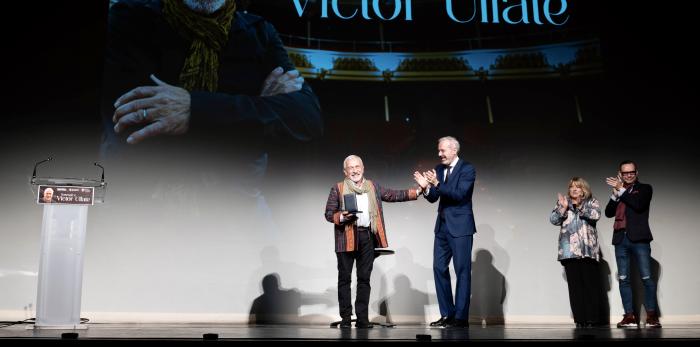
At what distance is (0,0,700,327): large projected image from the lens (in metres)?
5.73

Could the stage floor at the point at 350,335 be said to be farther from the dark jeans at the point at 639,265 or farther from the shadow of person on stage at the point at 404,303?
the shadow of person on stage at the point at 404,303

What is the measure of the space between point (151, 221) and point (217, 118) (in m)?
1.06

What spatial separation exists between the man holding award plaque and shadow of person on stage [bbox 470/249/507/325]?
4.89ft

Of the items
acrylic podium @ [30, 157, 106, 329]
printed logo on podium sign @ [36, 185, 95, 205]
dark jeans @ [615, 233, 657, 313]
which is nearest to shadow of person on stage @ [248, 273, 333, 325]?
acrylic podium @ [30, 157, 106, 329]

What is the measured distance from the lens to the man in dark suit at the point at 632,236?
516 cm

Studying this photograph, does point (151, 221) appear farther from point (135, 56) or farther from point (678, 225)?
point (678, 225)

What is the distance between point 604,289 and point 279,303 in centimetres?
293

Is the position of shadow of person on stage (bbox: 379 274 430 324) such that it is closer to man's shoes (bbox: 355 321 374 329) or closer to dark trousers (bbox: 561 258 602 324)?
man's shoes (bbox: 355 321 374 329)

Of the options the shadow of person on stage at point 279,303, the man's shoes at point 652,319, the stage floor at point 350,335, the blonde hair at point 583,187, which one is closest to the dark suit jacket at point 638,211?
the blonde hair at point 583,187

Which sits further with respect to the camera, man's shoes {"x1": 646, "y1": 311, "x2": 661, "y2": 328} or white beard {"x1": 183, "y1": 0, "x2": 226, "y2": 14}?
white beard {"x1": 183, "y1": 0, "x2": 226, "y2": 14}

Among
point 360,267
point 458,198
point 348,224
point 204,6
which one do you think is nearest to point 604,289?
point 458,198

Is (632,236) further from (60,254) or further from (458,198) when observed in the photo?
(60,254)

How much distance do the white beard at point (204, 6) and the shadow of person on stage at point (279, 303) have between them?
2.44 metres

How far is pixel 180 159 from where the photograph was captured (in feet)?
19.1
